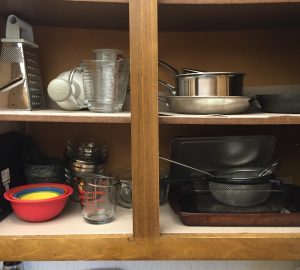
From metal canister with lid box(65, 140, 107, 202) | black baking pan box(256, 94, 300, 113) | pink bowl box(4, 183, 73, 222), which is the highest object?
black baking pan box(256, 94, 300, 113)

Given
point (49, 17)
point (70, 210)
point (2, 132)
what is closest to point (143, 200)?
point (70, 210)

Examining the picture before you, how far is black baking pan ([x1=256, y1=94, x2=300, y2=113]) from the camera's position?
831mm

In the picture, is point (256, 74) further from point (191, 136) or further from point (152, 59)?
point (152, 59)

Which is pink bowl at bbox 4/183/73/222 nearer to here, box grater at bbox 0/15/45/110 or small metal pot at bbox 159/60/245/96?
box grater at bbox 0/15/45/110

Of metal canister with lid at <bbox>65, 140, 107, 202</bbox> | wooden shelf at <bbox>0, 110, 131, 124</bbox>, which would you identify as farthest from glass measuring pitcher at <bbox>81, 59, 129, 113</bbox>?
metal canister with lid at <bbox>65, 140, 107, 202</bbox>

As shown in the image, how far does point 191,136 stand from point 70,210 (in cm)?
46

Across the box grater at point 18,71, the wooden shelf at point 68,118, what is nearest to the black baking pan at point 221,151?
the wooden shelf at point 68,118

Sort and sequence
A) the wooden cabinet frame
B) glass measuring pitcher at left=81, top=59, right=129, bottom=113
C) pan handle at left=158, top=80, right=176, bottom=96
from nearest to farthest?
the wooden cabinet frame < glass measuring pitcher at left=81, top=59, right=129, bottom=113 < pan handle at left=158, top=80, right=176, bottom=96

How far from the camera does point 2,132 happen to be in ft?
3.20

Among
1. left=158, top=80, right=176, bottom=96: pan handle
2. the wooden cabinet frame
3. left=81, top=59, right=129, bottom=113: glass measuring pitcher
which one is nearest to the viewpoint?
the wooden cabinet frame

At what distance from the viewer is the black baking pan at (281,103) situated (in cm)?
83

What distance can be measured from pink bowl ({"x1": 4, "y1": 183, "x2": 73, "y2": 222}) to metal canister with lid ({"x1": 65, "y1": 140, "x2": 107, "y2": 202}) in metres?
0.15

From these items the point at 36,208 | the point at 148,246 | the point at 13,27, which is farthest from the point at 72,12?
the point at 148,246

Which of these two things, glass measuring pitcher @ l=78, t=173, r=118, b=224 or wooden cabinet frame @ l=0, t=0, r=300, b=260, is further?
glass measuring pitcher @ l=78, t=173, r=118, b=224
